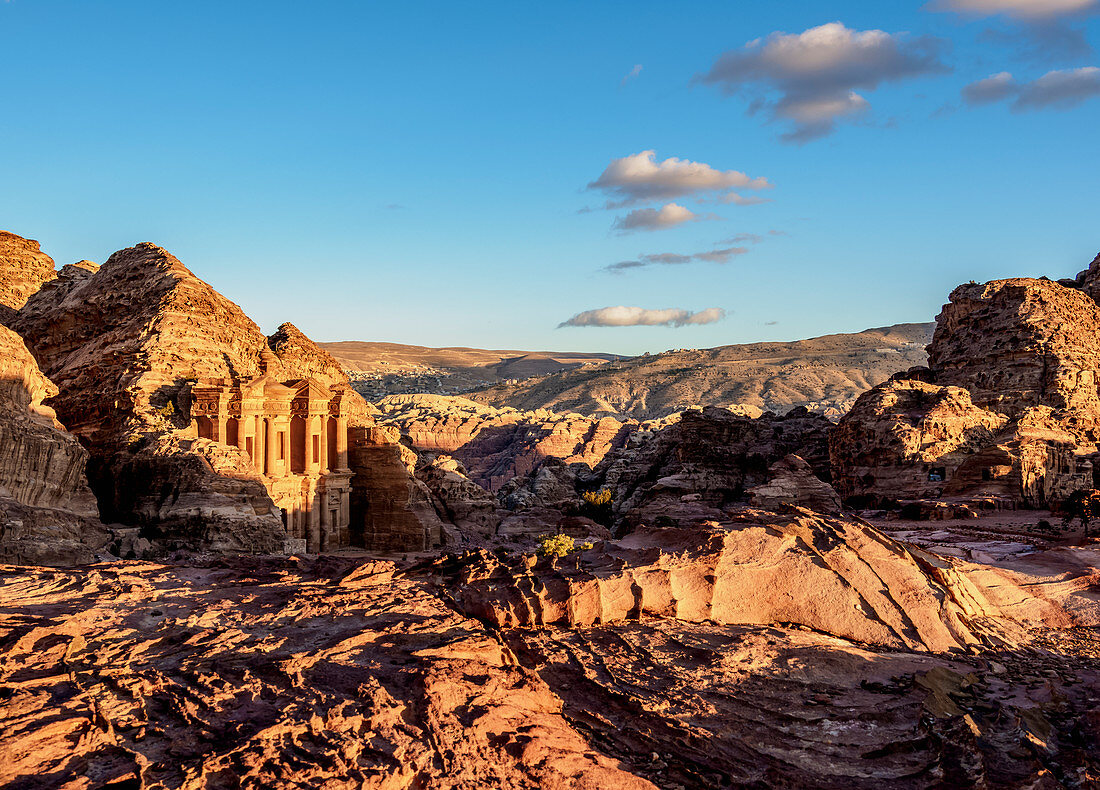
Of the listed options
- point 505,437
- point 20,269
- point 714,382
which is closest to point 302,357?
point 20,269

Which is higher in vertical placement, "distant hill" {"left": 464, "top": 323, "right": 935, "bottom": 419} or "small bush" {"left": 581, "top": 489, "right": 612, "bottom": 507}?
"distant hill" {"left": 464, "top": 323, "right": 935, "bottom": 419}

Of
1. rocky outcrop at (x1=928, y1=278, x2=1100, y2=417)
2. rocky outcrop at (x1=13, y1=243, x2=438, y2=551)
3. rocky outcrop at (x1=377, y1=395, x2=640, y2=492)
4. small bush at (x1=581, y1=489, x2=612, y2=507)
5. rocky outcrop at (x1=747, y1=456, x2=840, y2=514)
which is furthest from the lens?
rocky outcrop at (x1=377, y1=395, x2=640, y2=492)

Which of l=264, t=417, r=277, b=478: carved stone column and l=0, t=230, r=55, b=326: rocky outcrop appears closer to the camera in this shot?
l=264, t=417, r=277, b=478: carved stone column

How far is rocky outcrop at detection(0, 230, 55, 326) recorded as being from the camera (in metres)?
41.4

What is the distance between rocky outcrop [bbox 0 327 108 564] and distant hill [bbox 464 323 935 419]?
114935mm

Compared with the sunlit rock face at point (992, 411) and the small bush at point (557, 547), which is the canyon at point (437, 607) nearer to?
the small bush at point (557, 547)

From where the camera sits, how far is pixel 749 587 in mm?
15664

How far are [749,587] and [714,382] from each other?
142 metres

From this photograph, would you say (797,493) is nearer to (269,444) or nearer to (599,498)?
(599,498)

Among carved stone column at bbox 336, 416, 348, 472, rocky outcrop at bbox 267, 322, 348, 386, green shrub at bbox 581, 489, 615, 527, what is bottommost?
green shrub at bbox 581, 489, 615, 527

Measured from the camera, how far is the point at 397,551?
34.0m

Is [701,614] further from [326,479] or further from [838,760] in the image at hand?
[326,479]

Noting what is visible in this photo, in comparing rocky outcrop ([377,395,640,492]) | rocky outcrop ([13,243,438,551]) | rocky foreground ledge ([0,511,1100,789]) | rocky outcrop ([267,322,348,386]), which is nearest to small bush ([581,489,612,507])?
rocky outcrop ([13,243,438,551])

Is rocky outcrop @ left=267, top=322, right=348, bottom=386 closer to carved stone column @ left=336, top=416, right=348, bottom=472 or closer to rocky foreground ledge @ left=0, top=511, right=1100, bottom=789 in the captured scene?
carved stone column @ left=336, top=416, right=348, bottom=472
